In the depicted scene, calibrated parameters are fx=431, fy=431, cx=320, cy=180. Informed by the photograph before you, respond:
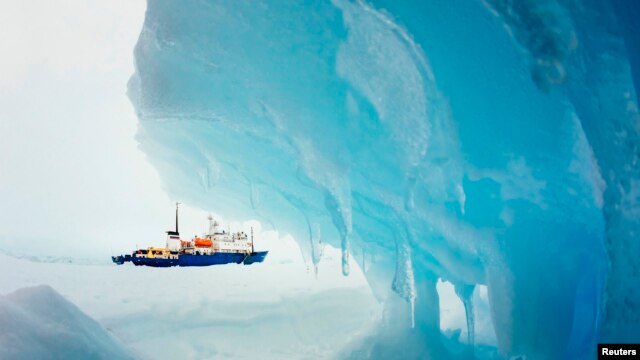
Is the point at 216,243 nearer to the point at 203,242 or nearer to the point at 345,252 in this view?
the point at 203,242

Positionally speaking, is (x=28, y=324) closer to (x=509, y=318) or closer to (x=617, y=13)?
(x=509, y=318)

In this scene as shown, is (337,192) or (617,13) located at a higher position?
(617,13)

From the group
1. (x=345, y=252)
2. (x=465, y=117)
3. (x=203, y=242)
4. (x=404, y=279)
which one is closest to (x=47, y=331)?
(x=345, y=252)

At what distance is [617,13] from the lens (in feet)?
12.5

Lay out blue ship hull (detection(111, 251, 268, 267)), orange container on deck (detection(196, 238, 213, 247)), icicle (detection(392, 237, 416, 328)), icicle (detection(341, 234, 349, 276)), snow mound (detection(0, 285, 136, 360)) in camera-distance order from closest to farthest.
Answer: snow mound (detection(0, 285, 136, 360))
icicle (detection(392, 237, 416, 328))
icicle (detection(341, 234, 349, 276))
blue ship hull (detection(111, 251, 268, 267))
orange container on deck (detection(196, 238, 213, 247))

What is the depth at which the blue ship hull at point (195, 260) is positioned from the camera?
Answer: 32.0m

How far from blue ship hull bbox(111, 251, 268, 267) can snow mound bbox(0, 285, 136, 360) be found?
2774cm

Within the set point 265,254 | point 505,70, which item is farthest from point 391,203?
point 265,254

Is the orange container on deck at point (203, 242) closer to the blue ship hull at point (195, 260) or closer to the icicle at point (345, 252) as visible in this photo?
the blue ship hull at point (195, 260)

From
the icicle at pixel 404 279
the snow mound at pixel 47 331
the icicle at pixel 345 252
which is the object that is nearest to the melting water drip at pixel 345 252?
the icicle at pixel 345 252

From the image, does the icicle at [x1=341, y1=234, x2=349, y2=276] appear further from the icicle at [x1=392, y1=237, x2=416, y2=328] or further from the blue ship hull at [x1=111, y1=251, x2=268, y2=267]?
the blue ship hull at [x1=111, y1=251, x2=268, y2=267]

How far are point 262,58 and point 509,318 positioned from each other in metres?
4.35

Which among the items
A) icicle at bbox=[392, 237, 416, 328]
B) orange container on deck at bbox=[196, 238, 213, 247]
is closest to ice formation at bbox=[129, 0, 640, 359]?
icicle at bbox=[392, 237, 416, 328]

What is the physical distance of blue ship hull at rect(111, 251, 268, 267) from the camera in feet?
105
